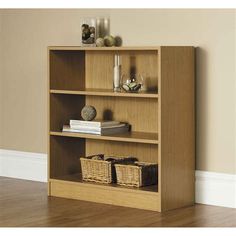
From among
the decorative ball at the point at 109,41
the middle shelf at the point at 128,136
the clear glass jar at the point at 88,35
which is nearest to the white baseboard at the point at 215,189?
the middle shelf at the point at 128,136

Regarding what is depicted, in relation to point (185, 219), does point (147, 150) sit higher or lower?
higher

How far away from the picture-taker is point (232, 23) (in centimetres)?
482

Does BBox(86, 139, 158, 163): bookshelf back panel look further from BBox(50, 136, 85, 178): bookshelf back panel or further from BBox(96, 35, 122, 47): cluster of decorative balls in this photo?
BBox(96, 35, 122, 47): cluster of decorative balls

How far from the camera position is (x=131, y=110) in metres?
5.29

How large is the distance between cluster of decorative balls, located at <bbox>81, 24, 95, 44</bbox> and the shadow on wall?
2.61 feet

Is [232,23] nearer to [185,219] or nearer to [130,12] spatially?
[130,12]

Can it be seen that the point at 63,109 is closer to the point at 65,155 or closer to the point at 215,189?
the point at 65,155

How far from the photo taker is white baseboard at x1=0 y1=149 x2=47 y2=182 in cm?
591

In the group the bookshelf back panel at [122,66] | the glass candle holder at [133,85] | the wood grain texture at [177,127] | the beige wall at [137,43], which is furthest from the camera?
the bookshelf back panel at [122,66]

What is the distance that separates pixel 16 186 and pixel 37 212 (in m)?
1.03

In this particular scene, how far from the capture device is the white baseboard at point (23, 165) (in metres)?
5.91

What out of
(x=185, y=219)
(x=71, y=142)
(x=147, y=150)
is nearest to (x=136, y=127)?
(x=147, y=150)

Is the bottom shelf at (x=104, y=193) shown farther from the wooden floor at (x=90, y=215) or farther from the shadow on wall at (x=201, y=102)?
the shadow on wall at (x=201, y=102)

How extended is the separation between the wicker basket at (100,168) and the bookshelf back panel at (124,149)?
73 mm
